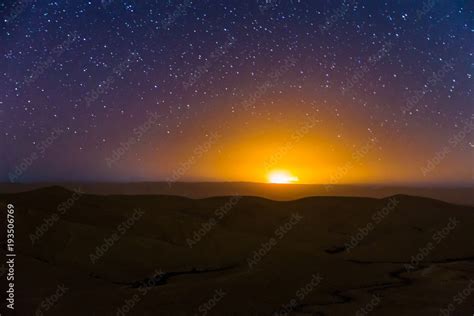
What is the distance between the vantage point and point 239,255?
2242cm

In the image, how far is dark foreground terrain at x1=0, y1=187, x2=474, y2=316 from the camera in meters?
13.9

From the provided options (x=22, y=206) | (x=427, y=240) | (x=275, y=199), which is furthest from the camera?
(x=275, y=199)

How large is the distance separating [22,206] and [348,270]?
14.3 m

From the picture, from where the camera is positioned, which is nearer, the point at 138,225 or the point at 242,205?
the point at 138,225

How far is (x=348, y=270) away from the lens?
748 inches

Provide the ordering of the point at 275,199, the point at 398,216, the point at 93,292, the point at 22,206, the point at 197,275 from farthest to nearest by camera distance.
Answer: the point at 275,199, the point at 398,216, the point at 22,206, the point at 197,275, the point at 93,292

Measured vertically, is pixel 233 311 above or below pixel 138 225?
below

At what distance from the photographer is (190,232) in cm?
2398

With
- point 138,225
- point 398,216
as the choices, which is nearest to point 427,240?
point 398,216

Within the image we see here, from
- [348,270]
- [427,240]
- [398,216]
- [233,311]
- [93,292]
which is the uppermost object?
[398,216]

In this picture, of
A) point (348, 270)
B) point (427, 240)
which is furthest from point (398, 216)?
point (348, 270)

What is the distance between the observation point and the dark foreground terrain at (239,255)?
13.9 metres

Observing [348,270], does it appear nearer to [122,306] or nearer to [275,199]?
[122,306]

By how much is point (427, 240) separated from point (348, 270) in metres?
9.25
